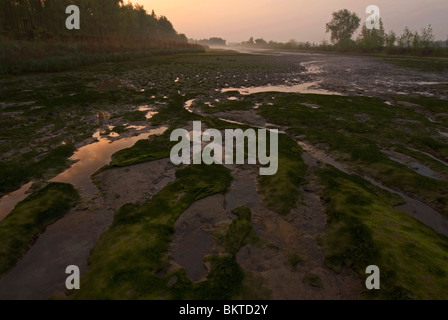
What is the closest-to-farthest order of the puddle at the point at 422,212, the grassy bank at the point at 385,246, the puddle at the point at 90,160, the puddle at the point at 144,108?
the grassy bank at the point at 385,246 < the puddle at the point at 422,212 < the puddle at the point at 90,160 < the puddle at the point at 144,108

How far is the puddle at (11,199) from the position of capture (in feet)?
21.4

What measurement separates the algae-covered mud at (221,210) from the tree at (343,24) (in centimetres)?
12636

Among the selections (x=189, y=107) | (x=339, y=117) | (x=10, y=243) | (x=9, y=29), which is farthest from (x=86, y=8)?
(x=10, y=243)

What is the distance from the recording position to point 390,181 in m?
8.14

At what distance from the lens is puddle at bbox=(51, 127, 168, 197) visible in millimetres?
7890

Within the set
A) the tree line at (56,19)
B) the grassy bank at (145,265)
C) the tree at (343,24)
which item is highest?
the tree at (343,24)

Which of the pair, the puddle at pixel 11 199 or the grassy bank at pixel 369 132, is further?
the grassy bank at pixel 369 132

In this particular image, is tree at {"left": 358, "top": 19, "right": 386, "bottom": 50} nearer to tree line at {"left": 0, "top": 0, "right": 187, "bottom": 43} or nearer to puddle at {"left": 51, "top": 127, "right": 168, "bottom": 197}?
tree line at {"left": 0, "top": 0, "right": 187, "bottom": 43}

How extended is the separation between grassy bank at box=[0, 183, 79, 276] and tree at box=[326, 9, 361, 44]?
5261 inches

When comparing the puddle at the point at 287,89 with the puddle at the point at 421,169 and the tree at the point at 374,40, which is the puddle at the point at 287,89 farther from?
the tree at the point at 374,40

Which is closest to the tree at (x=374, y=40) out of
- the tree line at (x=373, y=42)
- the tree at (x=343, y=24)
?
the tree line at (x=373, y=42)

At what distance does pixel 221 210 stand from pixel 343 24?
5469 inches

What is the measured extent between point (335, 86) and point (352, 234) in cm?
2250
